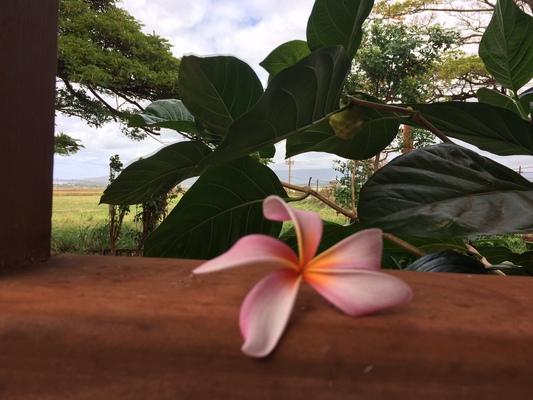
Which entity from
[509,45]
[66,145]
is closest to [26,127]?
[509,45]

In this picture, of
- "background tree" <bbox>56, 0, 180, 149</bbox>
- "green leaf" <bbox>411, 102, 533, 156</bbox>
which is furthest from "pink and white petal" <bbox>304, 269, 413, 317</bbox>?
"background tree" <bbox>56, 0, 180, 149</bbox>

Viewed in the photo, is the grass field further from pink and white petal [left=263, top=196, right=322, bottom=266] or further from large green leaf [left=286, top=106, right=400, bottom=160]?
pink and white petal [left=263, top=196, right=322, bottom=266]

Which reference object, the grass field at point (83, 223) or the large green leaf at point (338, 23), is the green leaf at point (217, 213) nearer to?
the large green leaf at point (338, 23)

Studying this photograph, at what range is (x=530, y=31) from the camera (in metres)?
0.50

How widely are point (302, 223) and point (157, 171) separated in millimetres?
264

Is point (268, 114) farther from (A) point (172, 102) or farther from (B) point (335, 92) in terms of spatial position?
(A) point (172, 102)

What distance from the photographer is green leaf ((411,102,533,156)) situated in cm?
37

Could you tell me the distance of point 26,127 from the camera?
260 millimetres

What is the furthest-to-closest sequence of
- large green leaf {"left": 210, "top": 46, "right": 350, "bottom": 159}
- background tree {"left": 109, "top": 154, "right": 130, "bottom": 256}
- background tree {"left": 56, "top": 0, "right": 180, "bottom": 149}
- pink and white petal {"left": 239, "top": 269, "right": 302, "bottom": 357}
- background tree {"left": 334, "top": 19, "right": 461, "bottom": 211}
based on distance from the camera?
1. background tree {"left": 334, "top": 19, "right": 461, "bottom": 211}
2. background tree {"left": 56, "top": 0, "right": 180, "bottom": 149}
3. background tree {"left": 109, "top": 154, "right": 130, "bottom": 256}
4. large green leaf {"left": 210, "top": 46, "right": 350, "bottom": 159}
5. pink and white petal {"left": 239, "top": 269, "right": 302, "bottom": 357}

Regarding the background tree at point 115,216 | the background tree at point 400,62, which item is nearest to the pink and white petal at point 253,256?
the background tree at point 115,216

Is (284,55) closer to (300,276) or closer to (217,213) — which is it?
(217,213)

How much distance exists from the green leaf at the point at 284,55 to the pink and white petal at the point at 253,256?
385 mm

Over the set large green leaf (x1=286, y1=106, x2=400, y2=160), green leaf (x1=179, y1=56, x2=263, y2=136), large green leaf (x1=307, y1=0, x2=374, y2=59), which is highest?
large green leaf (x1=307, y1=0, x2=374, y2=59)

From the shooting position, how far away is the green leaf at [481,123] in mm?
366
